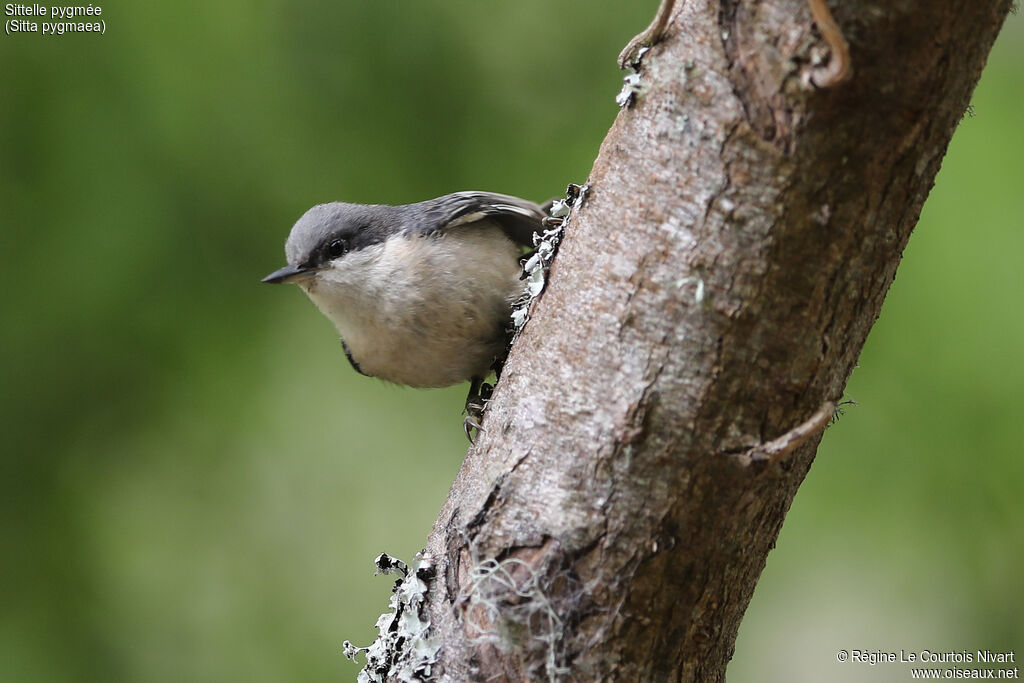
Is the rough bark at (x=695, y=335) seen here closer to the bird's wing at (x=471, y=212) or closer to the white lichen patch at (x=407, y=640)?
the white lichen patch at (x=407, y=640)

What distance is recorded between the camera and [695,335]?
134 centimetres

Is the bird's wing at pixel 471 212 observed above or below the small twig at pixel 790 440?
above

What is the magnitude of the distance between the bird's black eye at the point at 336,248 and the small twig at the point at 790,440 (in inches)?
62.9

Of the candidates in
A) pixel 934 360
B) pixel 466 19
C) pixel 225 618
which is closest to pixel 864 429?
pixel 934 360

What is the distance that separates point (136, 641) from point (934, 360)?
9.15ft

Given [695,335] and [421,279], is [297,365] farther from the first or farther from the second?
[695,335]

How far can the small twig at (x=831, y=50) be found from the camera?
108cm

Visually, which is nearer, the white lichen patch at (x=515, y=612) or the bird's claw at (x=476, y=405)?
the white lichen patch at (x=515, y=612)

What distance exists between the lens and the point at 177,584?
304 centimetres

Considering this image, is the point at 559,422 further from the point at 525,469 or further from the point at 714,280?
A: the point at 714,280

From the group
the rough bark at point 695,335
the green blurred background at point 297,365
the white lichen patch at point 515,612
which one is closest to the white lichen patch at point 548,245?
the rough bark at point 695,335

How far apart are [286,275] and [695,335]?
154 cm

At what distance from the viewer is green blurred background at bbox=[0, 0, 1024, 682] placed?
2.65m

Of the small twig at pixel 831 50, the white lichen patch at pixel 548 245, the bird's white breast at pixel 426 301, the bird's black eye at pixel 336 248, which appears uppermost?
the bird's black eye at pixel 336 248
